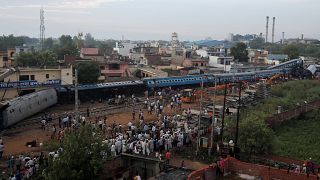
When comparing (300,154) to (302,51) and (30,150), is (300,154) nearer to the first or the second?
(30,150)

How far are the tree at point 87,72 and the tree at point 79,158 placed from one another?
29.8 metres

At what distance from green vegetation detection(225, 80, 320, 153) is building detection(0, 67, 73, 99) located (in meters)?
19.0

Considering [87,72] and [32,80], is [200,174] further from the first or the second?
[87,72]

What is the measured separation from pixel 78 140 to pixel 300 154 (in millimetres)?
14619

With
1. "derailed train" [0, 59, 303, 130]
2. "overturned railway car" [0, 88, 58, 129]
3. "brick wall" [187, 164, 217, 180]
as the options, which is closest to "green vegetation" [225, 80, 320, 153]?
"derailed train" [0, 59, 303, 130]

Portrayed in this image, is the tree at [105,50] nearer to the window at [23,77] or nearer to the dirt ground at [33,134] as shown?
the window at [23,77]

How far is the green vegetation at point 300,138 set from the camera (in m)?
23.6

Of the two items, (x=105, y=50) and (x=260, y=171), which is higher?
(x=105, y=50)

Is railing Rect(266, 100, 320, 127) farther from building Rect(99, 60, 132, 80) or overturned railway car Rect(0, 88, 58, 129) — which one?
building Rect(99, 60, 132, 80)

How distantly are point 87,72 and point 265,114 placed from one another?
21764 mm

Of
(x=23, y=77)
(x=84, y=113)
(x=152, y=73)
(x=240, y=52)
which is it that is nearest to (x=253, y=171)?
Result: (x=84, y=113)

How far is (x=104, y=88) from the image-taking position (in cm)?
3931

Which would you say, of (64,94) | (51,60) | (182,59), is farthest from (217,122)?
(182,59)

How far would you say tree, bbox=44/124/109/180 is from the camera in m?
13.9
